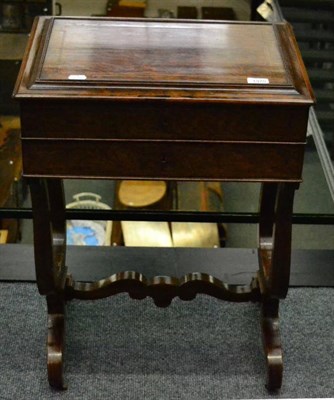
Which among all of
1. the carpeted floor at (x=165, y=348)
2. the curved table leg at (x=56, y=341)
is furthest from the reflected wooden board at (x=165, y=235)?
the curved table leg at (x=56, y=341)

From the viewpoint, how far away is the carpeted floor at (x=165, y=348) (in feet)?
6.59

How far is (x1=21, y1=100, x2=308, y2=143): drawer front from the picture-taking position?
169 centimetres

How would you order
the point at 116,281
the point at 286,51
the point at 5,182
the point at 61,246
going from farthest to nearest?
1. the point at 5,182
2. the point at 61,246
3. the point at 116,281
4. the point at 286,51

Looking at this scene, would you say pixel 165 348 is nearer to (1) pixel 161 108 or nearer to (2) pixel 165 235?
(1) pixel 161 108

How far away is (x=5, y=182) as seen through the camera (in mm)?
3098

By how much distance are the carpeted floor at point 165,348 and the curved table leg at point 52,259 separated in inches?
3.1

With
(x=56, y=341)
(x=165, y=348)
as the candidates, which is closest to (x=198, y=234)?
(x=165, y=348)

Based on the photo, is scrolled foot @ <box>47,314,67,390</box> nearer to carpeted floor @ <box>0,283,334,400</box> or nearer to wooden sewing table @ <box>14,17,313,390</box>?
carpeted floor @ <box>0,283,334,400</box>

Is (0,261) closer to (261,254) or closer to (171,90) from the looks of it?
(261,254)

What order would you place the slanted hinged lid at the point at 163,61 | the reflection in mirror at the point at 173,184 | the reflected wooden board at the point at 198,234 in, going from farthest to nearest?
the reflected wooden board at the point at 198,234 → the reflection in mirror at the point at 173,184 → the slanted hinged lid at the point at 163,61

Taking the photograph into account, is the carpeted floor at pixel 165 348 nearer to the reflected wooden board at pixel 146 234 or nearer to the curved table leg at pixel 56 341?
the curved table leg at pixel 56 341

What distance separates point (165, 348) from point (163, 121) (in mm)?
688

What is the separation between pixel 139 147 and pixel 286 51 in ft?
1.32

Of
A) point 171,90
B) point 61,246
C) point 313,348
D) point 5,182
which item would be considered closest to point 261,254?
point 313,348
